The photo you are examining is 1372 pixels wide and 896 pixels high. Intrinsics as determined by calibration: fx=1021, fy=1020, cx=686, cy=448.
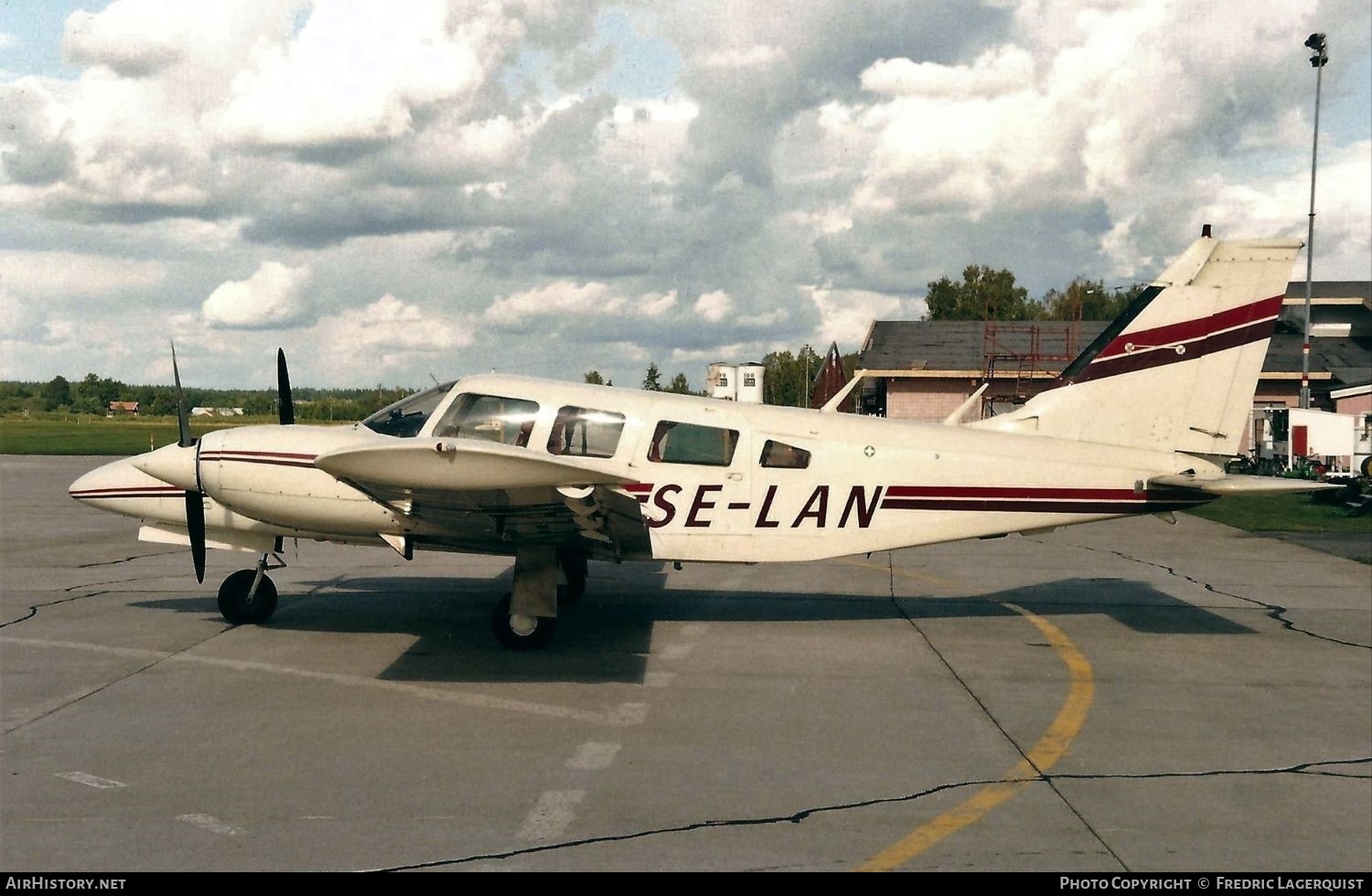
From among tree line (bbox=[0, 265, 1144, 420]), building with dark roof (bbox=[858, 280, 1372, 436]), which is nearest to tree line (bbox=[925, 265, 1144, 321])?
tree line (bbox=[0, 265, 1144, 420])

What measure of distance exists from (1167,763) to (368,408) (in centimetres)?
1129

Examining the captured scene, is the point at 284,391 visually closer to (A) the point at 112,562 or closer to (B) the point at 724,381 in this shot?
(A) the point at 112,562

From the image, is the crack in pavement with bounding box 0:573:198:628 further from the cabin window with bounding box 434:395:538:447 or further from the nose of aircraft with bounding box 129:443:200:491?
the cabin window with bounding box 434:395:538:447

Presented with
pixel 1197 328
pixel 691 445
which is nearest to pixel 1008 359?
pixel 1197 328

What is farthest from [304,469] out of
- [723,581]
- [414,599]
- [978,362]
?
[978,362]

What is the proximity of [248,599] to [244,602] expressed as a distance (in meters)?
0.05

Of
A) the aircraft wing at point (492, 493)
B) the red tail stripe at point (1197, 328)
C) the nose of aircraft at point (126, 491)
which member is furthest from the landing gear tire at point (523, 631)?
the red tail stripe at point (1197, 328)

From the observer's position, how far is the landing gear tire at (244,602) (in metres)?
10.9

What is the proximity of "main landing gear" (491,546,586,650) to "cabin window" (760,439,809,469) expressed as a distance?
2.41m

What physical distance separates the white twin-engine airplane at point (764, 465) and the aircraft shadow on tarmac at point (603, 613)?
60cm

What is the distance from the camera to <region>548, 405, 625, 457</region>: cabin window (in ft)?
34.0

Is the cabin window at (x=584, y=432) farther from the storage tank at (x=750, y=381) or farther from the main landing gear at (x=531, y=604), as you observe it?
the storage tank at (x=750, y=381)

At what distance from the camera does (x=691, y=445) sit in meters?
10.6

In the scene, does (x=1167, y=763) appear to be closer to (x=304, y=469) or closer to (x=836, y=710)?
(x=836, y=710)
